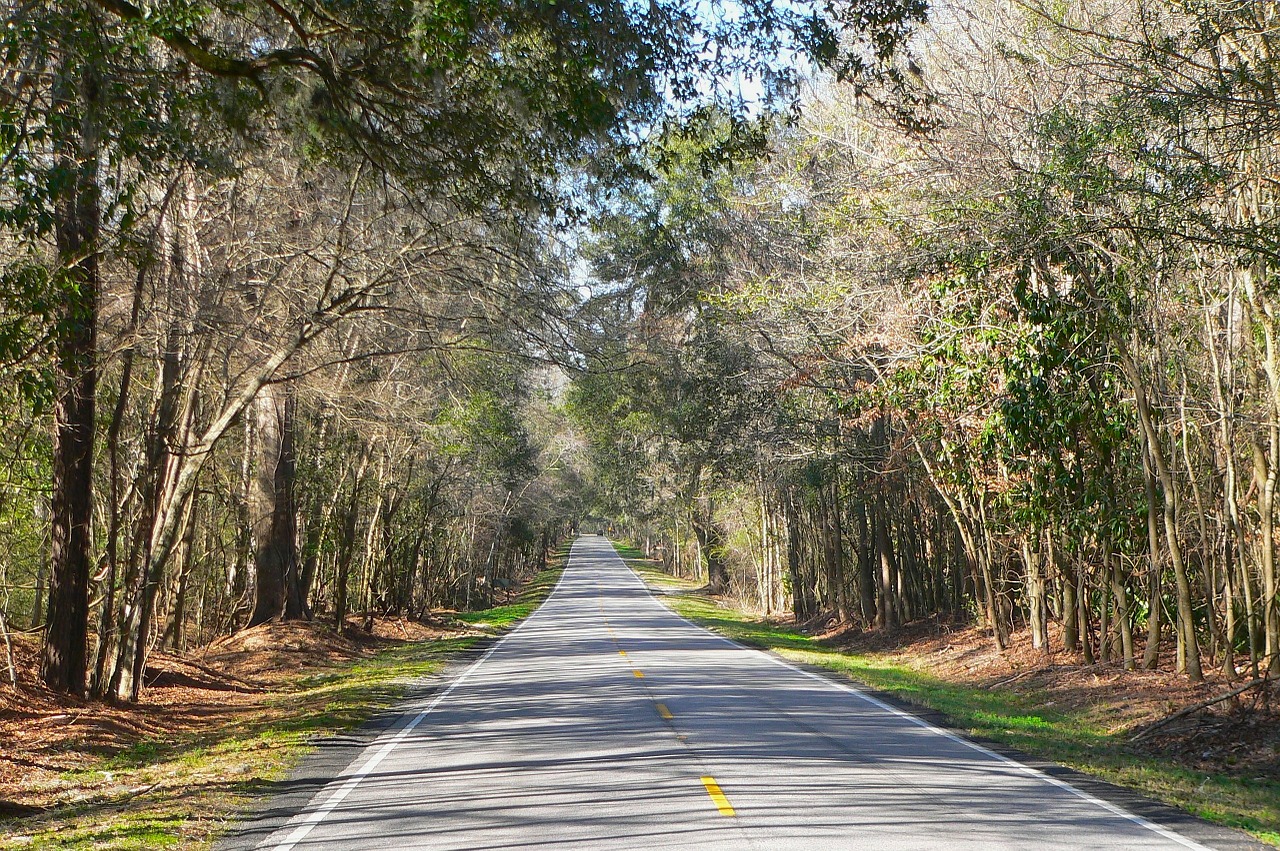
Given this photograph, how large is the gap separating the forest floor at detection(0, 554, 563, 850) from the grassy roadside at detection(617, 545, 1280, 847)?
751 centimetres

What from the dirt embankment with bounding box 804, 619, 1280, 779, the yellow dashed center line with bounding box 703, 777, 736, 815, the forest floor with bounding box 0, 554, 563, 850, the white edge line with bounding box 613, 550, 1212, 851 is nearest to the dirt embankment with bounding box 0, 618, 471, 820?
the forest floor with bounding box 0, 554, 563, 850

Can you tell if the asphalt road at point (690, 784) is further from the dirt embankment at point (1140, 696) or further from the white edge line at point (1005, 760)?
the dirt embankment at point (1140, 696)

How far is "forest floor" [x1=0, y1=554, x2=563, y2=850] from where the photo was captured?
8.90 m

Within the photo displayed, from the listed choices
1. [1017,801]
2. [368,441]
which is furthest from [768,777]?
[368,441]

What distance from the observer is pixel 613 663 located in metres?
22.2

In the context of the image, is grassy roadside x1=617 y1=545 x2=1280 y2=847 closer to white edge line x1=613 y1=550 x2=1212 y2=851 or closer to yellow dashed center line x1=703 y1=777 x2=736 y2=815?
white edge line x1=613 y1=550 x2=1212 y2=851

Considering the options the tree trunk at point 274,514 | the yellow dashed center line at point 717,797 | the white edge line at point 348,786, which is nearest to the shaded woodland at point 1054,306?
the white edge line at point 348,786

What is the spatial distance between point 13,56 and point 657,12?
5.42m

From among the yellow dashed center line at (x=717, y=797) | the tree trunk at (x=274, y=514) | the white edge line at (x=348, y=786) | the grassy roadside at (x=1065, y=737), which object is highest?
the tree trunk at (x=274, y=514)

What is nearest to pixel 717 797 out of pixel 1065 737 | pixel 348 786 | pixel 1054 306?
pixel 348 786

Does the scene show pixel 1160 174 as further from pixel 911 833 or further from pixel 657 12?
pixel 911 833

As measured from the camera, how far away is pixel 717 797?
355 inches

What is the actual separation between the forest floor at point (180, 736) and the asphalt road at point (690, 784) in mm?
846

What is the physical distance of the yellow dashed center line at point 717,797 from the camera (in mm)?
8531
